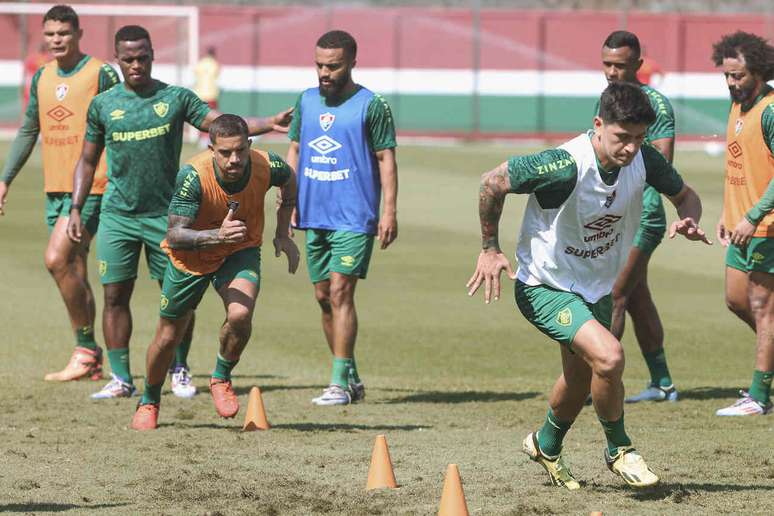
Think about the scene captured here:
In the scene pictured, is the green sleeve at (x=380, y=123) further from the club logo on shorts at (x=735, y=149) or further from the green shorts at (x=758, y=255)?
the green shorts at (x=758, y=255)

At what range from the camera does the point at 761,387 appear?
973 centimetres

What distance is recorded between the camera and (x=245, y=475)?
7.69 m

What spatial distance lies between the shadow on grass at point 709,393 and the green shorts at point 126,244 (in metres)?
3.73

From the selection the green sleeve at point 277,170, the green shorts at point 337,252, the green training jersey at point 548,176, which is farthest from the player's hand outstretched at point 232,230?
the green shorts at point 337,252

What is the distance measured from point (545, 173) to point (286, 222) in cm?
286

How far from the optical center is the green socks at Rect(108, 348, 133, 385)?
33.6 ft

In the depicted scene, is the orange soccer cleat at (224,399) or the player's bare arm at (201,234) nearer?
the player's bare arm at (201,234)

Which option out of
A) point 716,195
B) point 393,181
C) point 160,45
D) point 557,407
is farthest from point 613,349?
point 160,45

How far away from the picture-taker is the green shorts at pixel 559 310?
7125mm

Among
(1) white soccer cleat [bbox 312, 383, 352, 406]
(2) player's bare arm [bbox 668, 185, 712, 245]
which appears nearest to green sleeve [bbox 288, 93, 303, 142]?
(1) white soccer cleat [bbox 312, 383, 352, 406]

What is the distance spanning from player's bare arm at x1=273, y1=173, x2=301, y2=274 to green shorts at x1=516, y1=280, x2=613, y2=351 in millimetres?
2186

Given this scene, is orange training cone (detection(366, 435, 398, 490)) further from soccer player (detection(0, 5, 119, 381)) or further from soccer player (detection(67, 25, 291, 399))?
soccer player (detection(0, 5, 119, 381))

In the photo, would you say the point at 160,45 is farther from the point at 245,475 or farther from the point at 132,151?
the point at 245,475

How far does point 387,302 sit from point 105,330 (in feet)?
16.4
